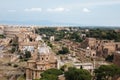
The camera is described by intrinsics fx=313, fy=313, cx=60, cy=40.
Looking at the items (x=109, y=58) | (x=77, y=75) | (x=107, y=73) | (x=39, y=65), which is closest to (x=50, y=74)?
(x=77, y=75)

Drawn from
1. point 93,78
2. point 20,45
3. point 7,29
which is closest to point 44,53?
point 93,78

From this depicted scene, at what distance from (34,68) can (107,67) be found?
7.43m

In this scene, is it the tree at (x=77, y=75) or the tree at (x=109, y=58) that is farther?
the tree at (x=109, y=58)

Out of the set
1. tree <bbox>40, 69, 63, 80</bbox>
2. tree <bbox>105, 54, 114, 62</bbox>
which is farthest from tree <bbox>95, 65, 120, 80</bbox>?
tree <bbox>105, 54, 114, 62</bbox>

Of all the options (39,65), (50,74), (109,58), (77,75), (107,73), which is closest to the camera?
(77,75)

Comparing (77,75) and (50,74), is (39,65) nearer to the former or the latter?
(50,74)

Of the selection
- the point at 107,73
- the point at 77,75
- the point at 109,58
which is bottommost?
the point at 109,58

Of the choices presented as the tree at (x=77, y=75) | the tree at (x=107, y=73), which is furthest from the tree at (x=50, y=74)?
the tree at (x=107, y=73)

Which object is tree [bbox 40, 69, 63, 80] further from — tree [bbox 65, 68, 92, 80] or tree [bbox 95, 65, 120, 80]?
tree [bbox 95, 65, 120, 80]

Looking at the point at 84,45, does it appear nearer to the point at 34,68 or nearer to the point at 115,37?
the point at 115,37

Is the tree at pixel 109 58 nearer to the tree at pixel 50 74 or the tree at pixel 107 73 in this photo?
the tree at pixel 107 73

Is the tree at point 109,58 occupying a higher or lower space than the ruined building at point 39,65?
lower

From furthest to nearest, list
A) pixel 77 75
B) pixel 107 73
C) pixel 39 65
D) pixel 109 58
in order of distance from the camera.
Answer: pixel 109 58 < pixel 39 65 < pixel 107 73 < pixel 77 75

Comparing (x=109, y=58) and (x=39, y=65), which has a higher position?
(x=39, y=65)
